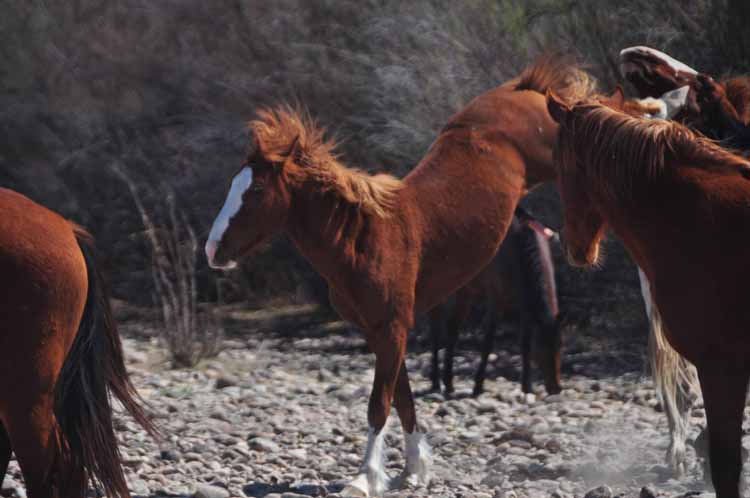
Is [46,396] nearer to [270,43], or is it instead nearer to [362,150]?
[362,150]

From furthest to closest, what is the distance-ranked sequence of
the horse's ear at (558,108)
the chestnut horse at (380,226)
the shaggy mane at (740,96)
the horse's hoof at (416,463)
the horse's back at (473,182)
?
the horse's back at (473,182) < the horse's hoof at (416,463) < the chestnut horse at (380,226) < the shaggy mane at (740,96) < the horse's ear at (558,108)

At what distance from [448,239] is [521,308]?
9.97 ft

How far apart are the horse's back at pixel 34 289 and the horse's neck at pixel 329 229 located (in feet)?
5.09

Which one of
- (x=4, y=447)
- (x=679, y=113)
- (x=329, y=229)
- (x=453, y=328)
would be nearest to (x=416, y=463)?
(x=329, y=229)

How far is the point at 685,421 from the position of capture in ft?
18.4

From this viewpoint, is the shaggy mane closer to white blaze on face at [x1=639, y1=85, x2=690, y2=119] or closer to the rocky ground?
white blaze on face at [x1=639, y1=85, x2=690, y2=119]

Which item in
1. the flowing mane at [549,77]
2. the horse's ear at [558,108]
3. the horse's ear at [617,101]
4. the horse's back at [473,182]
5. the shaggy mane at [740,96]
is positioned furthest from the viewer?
the flowing mane at [549,77]

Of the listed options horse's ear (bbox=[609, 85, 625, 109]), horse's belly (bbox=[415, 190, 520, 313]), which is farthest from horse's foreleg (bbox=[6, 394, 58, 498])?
horse's belly (bbox=[415, 190, 520, 313])

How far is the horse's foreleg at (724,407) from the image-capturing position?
144 inches

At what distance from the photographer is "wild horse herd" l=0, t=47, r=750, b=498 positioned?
3732 mm

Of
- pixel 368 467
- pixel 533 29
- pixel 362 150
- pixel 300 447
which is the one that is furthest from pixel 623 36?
pixel 368 467

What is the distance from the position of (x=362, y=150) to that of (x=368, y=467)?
6.21 meters

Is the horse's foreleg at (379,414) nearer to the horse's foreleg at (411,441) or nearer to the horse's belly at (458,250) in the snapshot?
the horse's foreleg at (411,441)

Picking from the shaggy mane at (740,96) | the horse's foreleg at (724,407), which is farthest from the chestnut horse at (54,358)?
the shaggy mane at (740,96)
